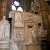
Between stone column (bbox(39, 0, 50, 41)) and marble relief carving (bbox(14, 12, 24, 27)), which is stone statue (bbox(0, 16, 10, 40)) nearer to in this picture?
marble relief carving (bbox(14, 12, 24, 27))

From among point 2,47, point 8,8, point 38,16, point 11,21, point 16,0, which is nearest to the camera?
point 2,47

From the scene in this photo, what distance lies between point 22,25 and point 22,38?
46 cm

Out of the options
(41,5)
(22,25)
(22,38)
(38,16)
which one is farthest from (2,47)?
(41,5)

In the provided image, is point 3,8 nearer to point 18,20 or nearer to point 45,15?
point 18,20

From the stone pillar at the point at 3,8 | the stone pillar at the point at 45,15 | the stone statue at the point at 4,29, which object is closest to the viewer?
the stone statue at the point at 4,29

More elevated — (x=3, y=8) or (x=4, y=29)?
(x=3, y=8)

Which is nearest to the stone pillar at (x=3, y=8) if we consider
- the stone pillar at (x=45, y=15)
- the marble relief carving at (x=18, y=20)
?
the marble relief carving at (x=18, y=20)

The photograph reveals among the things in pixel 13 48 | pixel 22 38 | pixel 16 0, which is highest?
pixel 16 0

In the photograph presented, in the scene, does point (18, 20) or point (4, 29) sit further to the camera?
point (18, 20)

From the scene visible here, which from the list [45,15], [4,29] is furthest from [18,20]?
[45,15]

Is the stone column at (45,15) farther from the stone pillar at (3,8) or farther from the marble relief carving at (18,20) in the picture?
the stone pillar at (3,8)

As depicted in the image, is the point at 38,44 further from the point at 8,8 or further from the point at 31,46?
the point at 8,8

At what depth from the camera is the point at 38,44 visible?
469 centimetres

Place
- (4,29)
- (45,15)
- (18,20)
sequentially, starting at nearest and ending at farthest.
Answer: (4,29), (18,20), (45,15)
